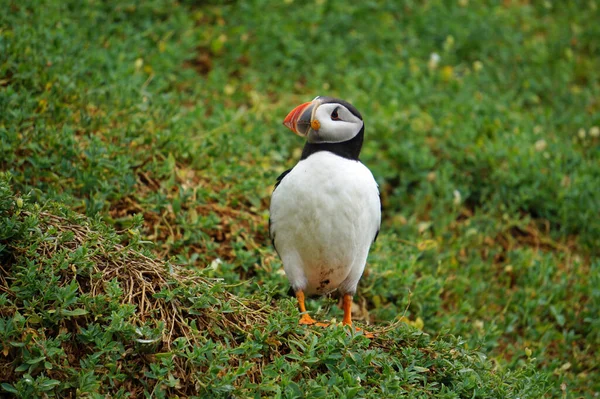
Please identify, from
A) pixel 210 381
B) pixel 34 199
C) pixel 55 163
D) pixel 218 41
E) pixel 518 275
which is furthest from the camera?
pixel 218 41

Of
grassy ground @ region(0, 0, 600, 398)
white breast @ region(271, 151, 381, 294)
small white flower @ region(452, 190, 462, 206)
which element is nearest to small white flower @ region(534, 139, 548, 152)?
grassy ground @ region(0, 0, 600, 398)

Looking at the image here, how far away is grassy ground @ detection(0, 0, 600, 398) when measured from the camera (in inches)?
128

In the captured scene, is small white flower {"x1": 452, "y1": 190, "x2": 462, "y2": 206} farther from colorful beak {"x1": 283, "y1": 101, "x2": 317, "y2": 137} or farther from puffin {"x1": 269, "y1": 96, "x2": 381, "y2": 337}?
colorful beak {"x1": 283, "y1": 101, "x2": 317, "y2": 137}

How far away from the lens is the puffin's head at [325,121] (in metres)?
3.83

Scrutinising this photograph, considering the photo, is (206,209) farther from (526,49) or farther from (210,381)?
(526,49)

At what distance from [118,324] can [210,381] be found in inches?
18.7

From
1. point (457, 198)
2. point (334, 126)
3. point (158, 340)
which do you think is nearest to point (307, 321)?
point (158, 340)

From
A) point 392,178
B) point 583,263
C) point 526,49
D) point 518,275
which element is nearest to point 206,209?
point 392,178

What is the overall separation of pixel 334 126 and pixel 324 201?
0.42m

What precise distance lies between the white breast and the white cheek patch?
3.6 inches

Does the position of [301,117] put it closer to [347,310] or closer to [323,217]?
[323,217]

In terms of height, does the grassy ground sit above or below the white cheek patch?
below

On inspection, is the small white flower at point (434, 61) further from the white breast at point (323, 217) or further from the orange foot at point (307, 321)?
the orange foot at point (307, 321)

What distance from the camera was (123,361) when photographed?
3.18 meters
